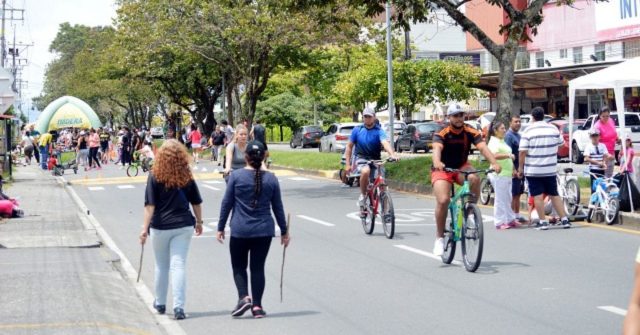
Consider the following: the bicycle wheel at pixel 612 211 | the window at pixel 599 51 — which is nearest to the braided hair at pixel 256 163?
the bicycle wheel at pixel 612 211

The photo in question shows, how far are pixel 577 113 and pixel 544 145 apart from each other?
37.9 m

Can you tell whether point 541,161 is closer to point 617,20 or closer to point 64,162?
point 64,162

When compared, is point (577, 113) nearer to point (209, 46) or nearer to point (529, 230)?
point (209, 46)

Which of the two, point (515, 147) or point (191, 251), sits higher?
point (515, 147)

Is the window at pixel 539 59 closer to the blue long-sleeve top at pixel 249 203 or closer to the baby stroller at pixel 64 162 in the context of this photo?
the baby stroller at pixel 64 162

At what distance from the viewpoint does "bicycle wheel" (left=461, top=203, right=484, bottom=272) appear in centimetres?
1155

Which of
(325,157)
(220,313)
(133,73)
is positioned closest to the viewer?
(220,313)

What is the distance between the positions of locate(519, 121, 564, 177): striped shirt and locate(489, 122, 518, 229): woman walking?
0.49 meters

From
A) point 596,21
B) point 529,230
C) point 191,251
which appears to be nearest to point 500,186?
point 529,230

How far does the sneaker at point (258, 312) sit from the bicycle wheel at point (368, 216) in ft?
20.8

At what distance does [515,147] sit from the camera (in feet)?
57.7

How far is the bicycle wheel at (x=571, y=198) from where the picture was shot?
17.2 m

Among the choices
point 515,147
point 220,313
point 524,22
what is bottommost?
point 220,313

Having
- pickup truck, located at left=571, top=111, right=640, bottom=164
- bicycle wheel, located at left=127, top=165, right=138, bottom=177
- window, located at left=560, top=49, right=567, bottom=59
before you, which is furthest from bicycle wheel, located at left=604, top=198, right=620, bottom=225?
window, located at left=560, top=49, right=567, bottom=59
